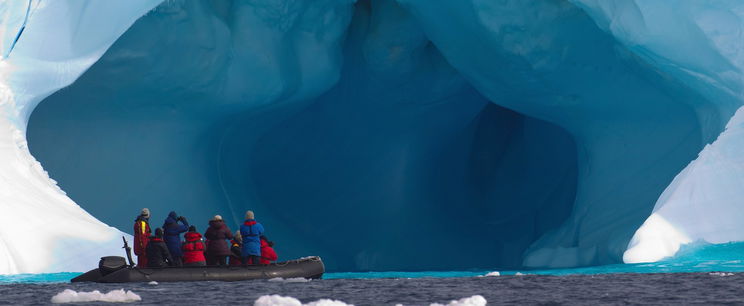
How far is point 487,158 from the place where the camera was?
19234 mm

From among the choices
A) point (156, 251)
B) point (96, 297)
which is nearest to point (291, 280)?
point (156, 251)

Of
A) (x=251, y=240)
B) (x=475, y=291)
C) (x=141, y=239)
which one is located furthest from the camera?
(x=251, y=240)

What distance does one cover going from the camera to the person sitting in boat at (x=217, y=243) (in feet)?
34.6

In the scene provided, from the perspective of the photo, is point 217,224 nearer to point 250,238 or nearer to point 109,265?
point 250,238

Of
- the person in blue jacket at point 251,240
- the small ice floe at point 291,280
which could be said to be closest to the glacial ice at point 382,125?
the person in blue jacket at point 251,240

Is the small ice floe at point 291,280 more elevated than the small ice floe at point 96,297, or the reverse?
the small ice floe at point 291,280

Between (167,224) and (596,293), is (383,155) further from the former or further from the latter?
(596,293)

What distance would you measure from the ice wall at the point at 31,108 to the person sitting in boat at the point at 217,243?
1.09m

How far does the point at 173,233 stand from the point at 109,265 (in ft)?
2.62

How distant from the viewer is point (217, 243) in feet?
34.8

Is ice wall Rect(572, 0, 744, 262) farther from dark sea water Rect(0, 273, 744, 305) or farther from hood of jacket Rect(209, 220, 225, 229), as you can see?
hood of jacket Rect(209, 220, 225, 229)

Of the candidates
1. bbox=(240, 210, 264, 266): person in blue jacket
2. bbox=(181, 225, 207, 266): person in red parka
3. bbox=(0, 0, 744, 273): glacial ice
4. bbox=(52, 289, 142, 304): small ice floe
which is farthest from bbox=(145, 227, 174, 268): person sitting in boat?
bbox=(52, 289, 142, 304): small ice floe

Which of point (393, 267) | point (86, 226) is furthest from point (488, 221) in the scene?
point (86, 226)

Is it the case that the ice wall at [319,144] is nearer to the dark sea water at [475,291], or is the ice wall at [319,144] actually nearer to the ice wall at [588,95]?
the ice wall at [588,95]
